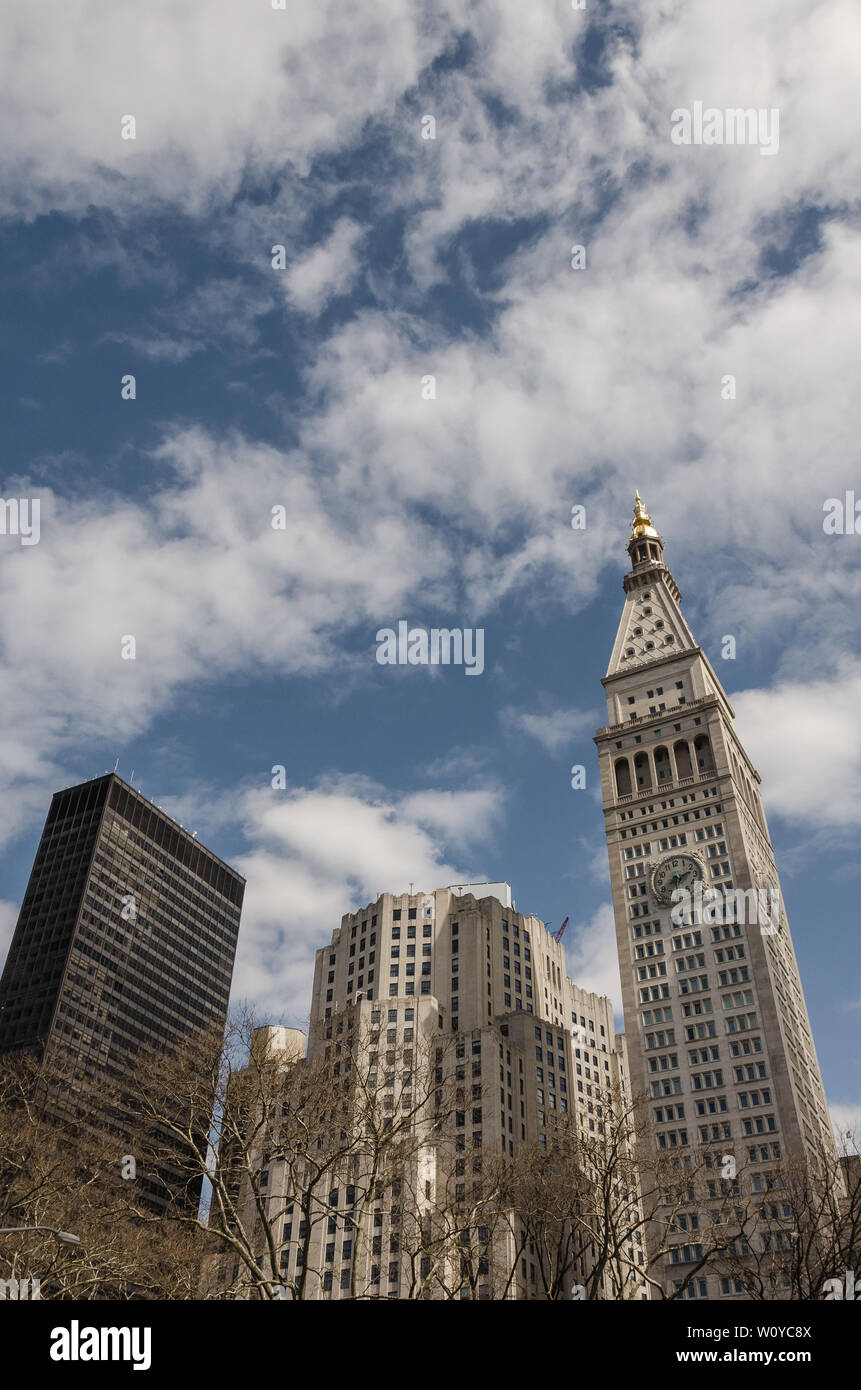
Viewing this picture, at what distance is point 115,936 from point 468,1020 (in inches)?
2713

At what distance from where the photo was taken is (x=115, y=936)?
163m

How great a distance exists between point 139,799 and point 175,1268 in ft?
463

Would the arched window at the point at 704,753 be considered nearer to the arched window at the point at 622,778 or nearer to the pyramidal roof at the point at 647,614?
the arched window at the point at 622,778

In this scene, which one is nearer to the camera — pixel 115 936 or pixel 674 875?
pixel 674 875

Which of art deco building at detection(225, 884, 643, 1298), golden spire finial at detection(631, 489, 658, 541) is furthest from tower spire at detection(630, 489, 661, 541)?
art deco building at detection(225, 884, 643, 1298)

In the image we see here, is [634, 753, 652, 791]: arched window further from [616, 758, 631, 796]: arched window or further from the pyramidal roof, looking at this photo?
the pyramidal roof

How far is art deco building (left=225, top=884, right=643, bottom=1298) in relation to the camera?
104562 millimetres

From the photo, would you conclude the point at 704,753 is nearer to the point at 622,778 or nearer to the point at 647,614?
the point at 622,778

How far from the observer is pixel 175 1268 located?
157 feet

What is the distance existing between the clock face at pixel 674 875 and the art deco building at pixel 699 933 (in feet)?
0.48

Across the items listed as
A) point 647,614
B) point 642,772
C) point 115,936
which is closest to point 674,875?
point 642,772

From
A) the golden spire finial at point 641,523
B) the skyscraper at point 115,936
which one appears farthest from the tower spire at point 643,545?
the skyscraper at point 115,936
